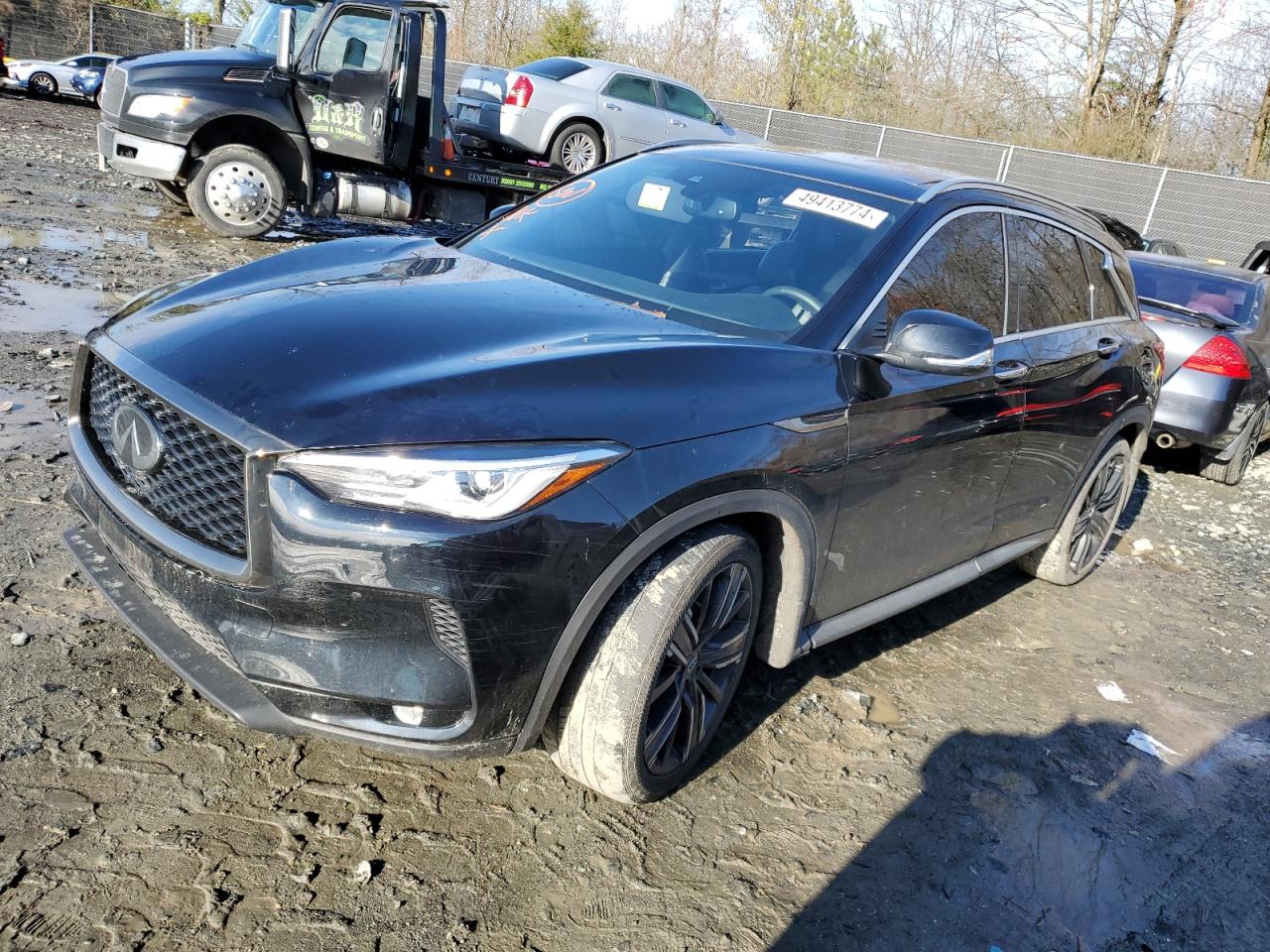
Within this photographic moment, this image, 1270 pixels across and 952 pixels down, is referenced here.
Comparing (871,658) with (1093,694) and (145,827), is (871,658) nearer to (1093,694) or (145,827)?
(1093,694)

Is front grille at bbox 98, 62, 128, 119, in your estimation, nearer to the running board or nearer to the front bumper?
the front bumper

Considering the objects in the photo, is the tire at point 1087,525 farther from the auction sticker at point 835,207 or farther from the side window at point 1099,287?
the auction sticker at point 835,207

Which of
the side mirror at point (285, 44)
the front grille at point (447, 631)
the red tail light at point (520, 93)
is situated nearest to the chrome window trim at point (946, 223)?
the front grille at point (447, 631)

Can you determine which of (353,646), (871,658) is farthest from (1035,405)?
(353,646)

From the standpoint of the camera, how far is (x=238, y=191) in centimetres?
1036

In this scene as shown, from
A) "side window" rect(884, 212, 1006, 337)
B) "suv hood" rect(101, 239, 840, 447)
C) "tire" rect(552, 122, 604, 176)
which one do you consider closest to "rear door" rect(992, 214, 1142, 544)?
"side window" rect(884, 212, 1006, 337)

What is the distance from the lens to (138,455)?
2.61 metres

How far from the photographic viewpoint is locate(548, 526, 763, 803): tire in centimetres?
263

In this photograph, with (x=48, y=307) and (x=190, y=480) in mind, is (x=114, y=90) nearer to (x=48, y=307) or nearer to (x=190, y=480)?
(x=48, y=307)

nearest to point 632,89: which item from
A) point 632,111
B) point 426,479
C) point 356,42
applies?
point 632,111

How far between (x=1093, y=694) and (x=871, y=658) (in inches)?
38.0

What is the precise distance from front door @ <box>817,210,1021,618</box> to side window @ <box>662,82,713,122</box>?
43.4ft

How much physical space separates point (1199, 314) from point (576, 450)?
6.75 m

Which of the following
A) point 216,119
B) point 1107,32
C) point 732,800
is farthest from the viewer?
point 1107,32
